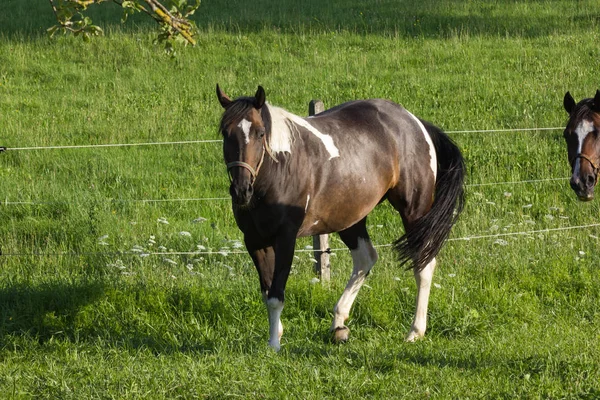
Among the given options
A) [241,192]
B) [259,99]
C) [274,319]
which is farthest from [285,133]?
[274,319]

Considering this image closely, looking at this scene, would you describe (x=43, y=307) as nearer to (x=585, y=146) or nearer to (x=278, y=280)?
(x=278, y=280)

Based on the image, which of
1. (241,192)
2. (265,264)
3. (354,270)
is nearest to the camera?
(241,192)

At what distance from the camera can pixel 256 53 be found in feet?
59.4

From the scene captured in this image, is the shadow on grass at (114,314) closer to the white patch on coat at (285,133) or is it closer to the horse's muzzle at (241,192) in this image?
the horse's muzzle at (241,192)

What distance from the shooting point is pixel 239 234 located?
371 inches

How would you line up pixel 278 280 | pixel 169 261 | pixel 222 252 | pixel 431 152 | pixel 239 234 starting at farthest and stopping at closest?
pixel 239 234 < pixel 169 261 < pixel 222 252 < pixel 431 152 < pixel 278 280

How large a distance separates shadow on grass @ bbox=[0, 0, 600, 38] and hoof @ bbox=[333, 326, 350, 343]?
1370cm

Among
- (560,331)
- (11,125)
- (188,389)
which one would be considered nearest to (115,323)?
(188,389)

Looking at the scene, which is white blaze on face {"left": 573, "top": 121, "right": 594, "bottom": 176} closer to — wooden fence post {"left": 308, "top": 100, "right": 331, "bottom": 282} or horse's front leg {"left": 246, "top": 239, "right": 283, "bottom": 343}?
horse's front leg {"left": 246, "top": 239, "right": 283, "bottom": 343}

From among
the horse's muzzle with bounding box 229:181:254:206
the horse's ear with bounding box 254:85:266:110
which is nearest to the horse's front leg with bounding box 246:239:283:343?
the horse's muzzle with bounding box 229:181:254:206

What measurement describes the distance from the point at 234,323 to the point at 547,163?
6451 millimetres

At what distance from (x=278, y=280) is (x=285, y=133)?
1085 millimetres

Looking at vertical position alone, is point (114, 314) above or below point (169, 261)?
below

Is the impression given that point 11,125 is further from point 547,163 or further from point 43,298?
point 547,163
